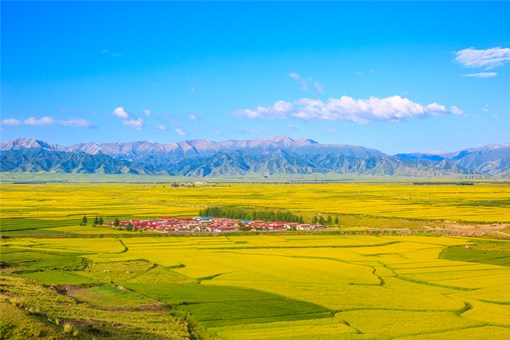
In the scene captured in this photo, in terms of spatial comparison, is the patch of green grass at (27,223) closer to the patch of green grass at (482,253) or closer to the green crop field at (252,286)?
the green crop field at (252,286)

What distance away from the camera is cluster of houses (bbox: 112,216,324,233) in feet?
232

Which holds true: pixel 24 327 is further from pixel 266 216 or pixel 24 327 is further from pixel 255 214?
pixel 255 214

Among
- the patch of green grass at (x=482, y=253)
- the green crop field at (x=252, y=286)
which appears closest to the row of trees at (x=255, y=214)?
the green crop field at (x=252, y=286)

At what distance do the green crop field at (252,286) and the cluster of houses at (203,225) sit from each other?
20.1 ft

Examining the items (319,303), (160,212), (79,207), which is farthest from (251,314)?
(79,207)

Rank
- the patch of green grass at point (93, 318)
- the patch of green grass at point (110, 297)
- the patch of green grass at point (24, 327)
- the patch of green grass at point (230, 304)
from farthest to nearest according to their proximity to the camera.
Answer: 1. the patch of green grass at point (110, 297)
2. the patch of green grass at point (230, 304)
3. the patch of green grass at point (93, 318)
4. the patch of green grass at point (24, 327)

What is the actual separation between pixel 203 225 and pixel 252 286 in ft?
140

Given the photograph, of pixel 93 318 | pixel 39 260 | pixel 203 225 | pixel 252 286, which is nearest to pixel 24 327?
pixel 93 318

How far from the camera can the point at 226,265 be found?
136ft

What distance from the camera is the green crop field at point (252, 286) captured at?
23.7 m

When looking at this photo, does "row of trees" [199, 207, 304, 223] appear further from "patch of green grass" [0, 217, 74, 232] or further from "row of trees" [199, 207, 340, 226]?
"patch of green grass" [0, 217, 74, 232]

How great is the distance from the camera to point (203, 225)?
75.4 meters

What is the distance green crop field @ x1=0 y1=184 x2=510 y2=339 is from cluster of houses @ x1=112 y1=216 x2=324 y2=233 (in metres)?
6.14

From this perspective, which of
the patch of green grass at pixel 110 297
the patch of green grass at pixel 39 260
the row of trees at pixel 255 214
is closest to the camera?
the patch of green grass at pixel 110 297
